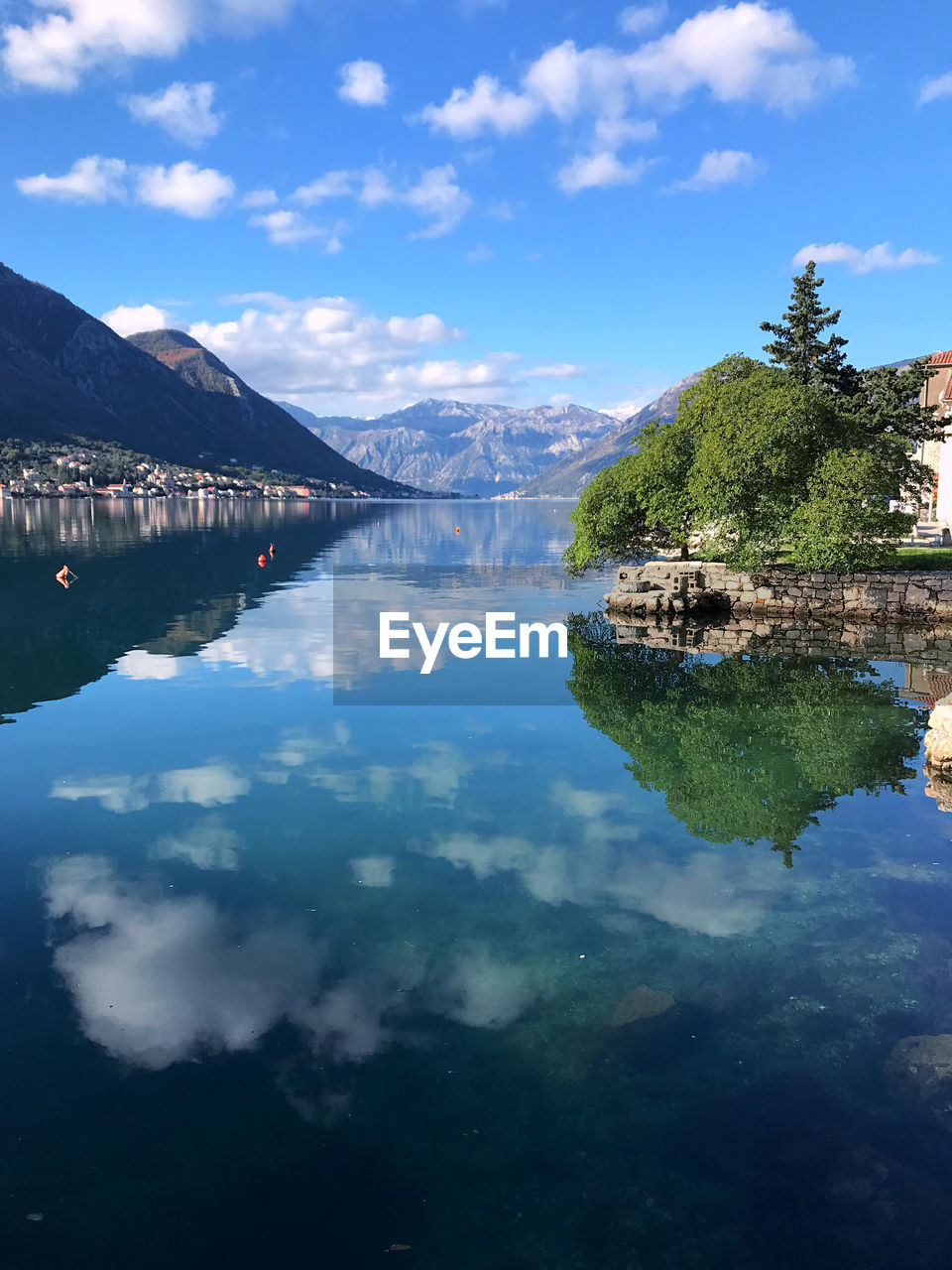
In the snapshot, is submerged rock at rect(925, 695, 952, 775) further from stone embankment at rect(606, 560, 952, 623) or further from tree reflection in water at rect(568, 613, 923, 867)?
stone embankment at rect(606, 560, 952, 623)

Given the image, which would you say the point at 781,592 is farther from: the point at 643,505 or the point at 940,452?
the point at 940,452

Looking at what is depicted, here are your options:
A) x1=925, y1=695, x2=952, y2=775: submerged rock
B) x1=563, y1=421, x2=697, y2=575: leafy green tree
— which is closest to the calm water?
x1=925, y1=695, x2=952, y2=775: submerged rock

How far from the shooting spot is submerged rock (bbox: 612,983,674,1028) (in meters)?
9.26

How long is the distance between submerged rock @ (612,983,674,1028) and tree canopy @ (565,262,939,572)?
31278 millimetres

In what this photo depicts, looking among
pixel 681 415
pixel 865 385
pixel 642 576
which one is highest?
pixel 865 385

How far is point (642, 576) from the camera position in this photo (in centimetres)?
4244

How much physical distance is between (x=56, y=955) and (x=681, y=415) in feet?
134

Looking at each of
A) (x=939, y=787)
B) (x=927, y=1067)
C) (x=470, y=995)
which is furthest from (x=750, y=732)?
(x=470, y=995)

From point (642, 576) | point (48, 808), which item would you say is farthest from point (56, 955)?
point (642, 576)

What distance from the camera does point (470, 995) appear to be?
9711 mm

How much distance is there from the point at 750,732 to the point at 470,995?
1339 centimetres

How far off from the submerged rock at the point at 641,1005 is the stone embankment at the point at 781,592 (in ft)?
105

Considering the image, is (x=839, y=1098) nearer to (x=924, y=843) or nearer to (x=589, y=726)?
(x=924, y=843)

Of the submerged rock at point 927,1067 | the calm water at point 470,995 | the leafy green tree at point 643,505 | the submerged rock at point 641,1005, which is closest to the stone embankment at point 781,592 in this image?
the leafy green tree at point 643,505
